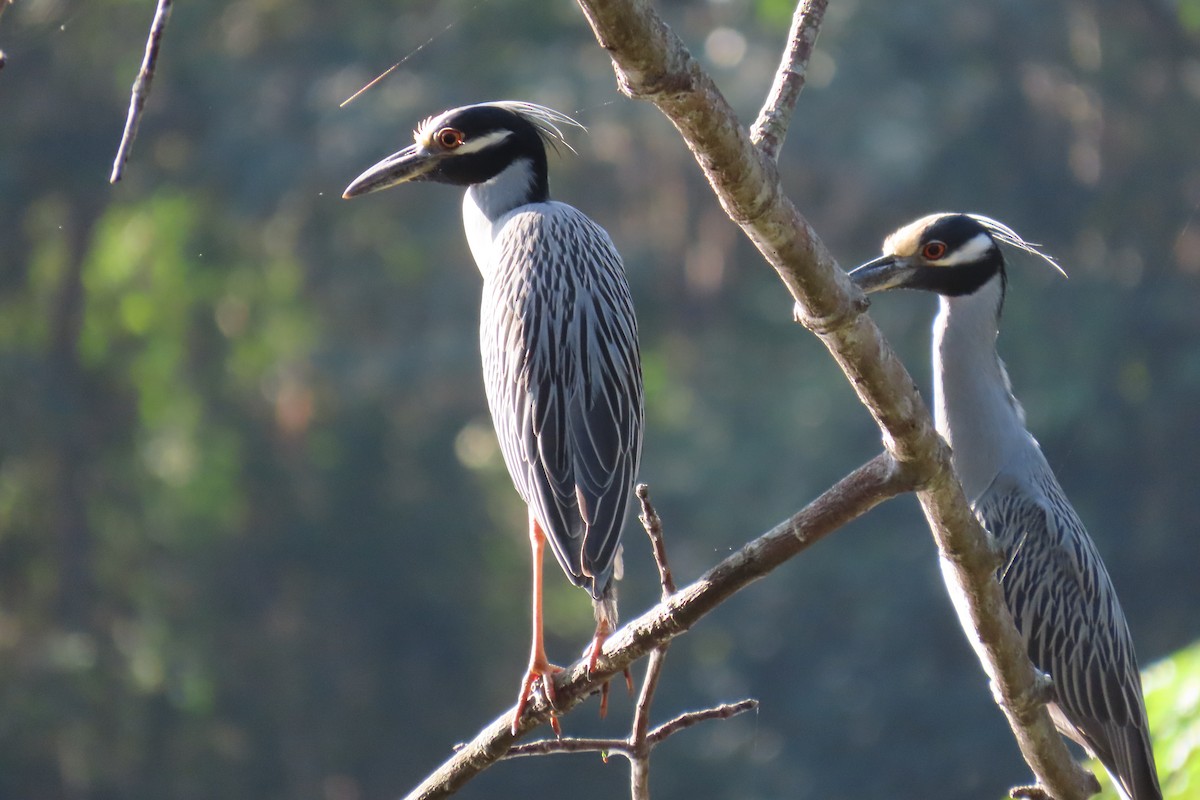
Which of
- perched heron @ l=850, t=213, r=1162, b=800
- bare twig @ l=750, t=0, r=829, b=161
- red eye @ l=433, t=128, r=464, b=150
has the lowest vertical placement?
perched heron @ l=850, t=213, r=1162, b=800

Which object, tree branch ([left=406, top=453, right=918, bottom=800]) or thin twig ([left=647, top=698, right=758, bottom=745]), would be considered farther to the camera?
thin twig ([left=647, top=698, right=758, bottom=745])

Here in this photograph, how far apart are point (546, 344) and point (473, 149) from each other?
2.02 feet

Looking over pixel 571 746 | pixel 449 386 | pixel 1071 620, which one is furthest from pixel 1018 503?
pixel 449 386

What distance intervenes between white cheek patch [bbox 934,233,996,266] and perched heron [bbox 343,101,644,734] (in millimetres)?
691

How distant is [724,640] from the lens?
13133mm

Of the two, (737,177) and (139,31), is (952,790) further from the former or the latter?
(737,177)

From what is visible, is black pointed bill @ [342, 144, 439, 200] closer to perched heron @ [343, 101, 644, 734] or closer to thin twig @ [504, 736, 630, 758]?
perched heron @ [343, 101, 644, 734]

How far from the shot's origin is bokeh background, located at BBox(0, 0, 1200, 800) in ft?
39.7

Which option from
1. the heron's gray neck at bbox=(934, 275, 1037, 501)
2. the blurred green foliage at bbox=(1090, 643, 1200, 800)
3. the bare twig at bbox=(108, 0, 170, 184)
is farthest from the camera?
the heron's gray neck at bbox=(934, 275, 1037, 501)

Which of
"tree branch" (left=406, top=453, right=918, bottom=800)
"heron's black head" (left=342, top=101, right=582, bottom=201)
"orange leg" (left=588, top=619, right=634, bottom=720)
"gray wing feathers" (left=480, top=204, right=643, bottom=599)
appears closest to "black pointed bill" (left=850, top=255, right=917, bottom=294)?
"gray wing feathers" (left=480, top=204, right=643, bottom=599)

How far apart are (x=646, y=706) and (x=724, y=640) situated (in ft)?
37.1

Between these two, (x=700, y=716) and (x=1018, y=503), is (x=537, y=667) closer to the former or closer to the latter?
(x=700, y=716)

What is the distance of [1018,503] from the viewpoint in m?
3.21

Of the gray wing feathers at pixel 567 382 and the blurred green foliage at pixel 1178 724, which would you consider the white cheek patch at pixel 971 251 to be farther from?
the blurred green foliage at pixel 1178 724
